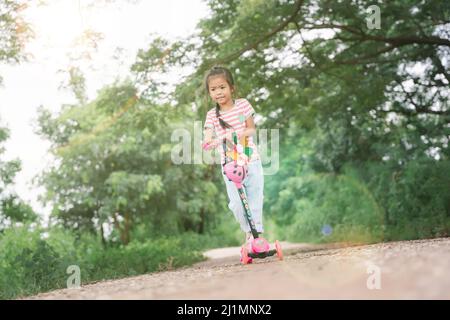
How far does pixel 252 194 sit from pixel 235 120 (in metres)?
0.76

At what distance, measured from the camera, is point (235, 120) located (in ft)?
17.6

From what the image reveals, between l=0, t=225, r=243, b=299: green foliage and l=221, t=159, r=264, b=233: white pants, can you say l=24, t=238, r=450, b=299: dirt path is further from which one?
l=0, t=225, r=243, b=299: green foliage

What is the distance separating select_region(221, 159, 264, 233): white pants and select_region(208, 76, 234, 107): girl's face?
68cm

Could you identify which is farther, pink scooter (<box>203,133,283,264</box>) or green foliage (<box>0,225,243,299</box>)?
green foliage (<box>0,225,243,299</box>)

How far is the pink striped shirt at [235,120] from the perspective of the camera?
5.32 metres

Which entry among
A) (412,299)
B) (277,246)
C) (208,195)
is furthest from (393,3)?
(208,195)

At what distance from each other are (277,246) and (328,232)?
1411 cm

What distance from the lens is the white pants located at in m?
5.41
